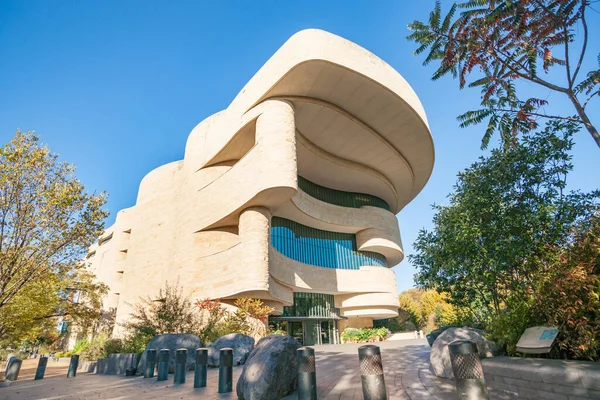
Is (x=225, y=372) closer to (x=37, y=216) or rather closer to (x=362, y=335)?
(x=37, y=216)

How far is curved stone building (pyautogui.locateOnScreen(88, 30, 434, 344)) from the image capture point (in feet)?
64.1

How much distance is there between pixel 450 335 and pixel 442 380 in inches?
50.5

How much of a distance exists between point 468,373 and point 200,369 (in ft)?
18.3

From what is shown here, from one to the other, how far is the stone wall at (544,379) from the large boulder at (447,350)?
3.55 ft

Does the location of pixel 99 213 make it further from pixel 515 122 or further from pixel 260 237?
pixel 515 122

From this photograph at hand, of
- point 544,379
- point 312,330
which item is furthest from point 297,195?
point 544,379

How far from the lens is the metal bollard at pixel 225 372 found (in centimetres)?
594

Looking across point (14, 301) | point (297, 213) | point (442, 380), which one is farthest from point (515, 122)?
point (14, 301)

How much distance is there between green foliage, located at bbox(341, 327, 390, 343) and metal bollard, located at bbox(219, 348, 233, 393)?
2402 centimetres

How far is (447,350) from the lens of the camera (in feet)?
23.1

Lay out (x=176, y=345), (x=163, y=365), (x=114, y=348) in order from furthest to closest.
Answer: (x=114, y=348) → (x=176, y=345) → (x=163, y=365)

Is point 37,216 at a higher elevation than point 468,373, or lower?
higher

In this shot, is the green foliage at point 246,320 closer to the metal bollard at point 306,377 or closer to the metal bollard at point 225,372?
the metal bollard at point 225,372

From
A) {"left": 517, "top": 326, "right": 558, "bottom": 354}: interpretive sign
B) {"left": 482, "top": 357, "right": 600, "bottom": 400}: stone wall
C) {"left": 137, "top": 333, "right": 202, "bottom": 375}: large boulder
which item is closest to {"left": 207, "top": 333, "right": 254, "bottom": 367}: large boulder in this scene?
{"left": 137, "top": 333, "right": 202, "bottom": 375}: large boulder
